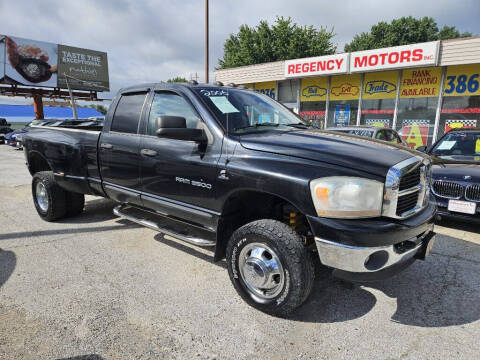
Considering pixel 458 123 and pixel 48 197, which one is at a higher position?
pixel 458 123

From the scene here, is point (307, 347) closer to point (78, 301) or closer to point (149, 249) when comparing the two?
point (78, 301)

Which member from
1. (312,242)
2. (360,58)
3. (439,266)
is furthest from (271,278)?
(360,58)

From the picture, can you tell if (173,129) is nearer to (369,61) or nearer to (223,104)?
(223,104)

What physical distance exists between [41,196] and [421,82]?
1246 cm

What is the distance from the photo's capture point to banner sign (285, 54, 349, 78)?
41.2 feet

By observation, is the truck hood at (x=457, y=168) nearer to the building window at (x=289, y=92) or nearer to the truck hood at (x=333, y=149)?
the truck hood at (x=333, y=149)

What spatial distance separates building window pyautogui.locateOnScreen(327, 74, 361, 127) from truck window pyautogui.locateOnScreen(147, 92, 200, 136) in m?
11.7

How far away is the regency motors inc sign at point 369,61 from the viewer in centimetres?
1070

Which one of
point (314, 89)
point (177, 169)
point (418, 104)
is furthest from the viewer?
→ point (314, 89)

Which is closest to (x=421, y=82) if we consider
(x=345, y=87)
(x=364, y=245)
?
(x=345, y=87)

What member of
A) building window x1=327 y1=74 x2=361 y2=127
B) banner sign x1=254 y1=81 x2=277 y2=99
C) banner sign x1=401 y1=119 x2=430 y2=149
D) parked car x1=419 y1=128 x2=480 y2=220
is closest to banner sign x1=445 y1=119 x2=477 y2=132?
banner sign x1=401 y1=119 x2=430 y2=149

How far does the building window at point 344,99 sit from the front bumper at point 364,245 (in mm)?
12093

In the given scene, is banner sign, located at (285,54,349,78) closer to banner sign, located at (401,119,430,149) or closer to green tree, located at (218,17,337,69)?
banner sign, located at (401,119,430,149)

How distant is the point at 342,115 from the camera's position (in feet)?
45.5
